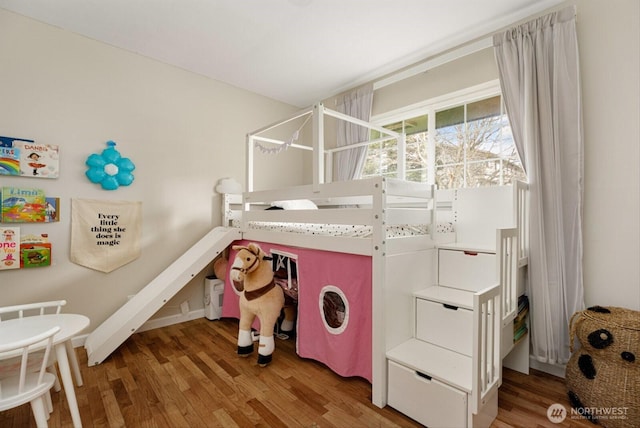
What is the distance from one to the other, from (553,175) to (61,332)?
3023 mm

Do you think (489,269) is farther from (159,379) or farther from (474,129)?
(159,379)

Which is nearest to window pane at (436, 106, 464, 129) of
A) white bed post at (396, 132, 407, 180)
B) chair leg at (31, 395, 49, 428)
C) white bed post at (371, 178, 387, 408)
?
white bed post at (396, 132, 407, 180)

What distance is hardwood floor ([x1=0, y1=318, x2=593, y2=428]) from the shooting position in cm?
157

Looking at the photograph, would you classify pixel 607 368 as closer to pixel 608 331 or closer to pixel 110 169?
pixel 608 331

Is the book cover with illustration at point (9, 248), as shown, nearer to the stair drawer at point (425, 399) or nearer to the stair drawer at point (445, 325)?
the stair drawer at point (425, 399)

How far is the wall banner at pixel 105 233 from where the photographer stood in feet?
8.29

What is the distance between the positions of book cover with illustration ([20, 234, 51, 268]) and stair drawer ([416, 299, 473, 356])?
285 centimetres

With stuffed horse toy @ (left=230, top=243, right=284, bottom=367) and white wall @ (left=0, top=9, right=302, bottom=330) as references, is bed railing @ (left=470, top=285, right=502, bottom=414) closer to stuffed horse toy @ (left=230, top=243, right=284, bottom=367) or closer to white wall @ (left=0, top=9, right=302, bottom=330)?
stuffed horse toy @ (left=230, top=243, right=284, bottom=367)

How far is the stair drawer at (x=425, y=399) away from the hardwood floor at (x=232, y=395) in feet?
0.24

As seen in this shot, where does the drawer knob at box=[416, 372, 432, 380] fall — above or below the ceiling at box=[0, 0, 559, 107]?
below

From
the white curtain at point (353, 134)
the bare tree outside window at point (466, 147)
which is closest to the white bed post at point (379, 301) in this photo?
the bare tree outside window at point (466, 147)

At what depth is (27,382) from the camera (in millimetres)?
1311

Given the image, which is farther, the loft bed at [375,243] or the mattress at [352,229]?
the mattress at [352,229]

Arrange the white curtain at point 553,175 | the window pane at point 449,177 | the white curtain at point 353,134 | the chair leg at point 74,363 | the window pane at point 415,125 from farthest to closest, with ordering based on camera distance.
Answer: the white curtain at point 353,134 < the window pane at point 415,125 < the window pane at point 449,177 < the white curtain at point 553,175 < the chair leg at point 74,363
